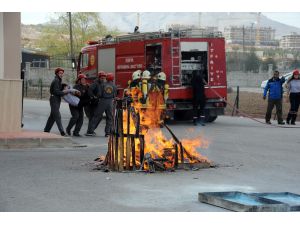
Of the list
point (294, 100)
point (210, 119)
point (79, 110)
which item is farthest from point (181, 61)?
point (79, 110)

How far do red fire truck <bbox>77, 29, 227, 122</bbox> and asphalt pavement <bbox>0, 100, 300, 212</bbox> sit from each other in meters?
6.48

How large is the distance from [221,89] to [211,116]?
101cm

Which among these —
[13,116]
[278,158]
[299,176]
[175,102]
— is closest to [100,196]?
[299,176]

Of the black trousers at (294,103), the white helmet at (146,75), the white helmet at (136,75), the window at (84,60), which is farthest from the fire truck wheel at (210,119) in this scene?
the window at (84,60)

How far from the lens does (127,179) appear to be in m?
10.9

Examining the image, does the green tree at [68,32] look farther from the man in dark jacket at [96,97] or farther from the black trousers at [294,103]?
the man in dark jacket at [96,97]

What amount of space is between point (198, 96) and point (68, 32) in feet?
250

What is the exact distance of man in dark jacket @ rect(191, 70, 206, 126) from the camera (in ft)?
76.6

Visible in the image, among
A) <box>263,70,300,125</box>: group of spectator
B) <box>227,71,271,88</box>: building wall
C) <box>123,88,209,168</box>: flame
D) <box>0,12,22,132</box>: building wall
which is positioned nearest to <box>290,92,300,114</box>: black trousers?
<box>263,70,300,125</box>: group of spectator

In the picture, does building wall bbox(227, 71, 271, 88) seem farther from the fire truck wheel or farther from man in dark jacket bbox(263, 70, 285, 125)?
man in dark jacket bbox(263, 70, 285, 125)

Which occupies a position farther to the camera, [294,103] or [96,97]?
[294,103]

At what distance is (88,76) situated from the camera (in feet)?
94.6

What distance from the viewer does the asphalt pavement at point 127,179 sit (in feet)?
29.1

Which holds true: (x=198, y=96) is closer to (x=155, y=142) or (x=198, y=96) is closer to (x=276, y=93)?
(x=276, y=93)
